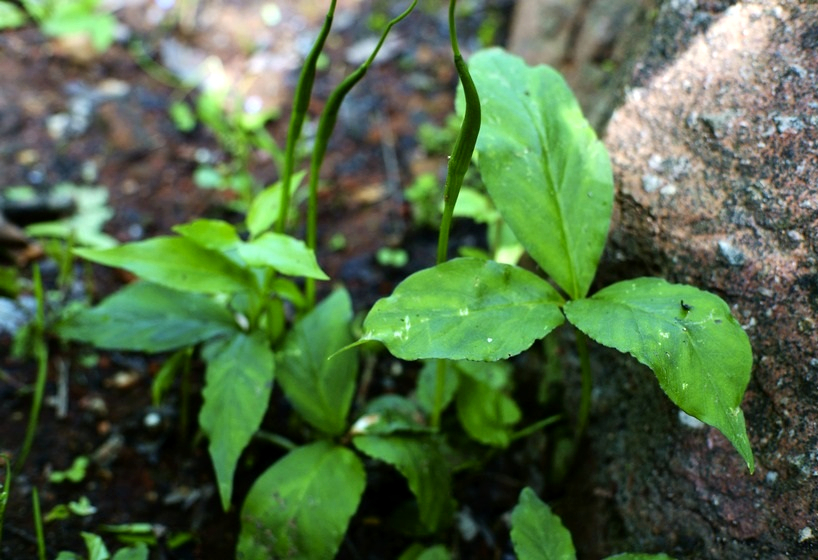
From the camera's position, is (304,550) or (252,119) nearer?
(304,550)

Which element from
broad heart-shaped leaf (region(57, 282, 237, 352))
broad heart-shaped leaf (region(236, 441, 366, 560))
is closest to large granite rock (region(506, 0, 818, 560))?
broad heart-shaped leaf (region(236, 441, 366, 560))

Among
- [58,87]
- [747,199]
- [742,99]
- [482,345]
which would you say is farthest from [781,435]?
[58,87]

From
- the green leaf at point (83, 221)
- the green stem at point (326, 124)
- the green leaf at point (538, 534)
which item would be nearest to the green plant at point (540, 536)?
the green leaf at point (538, 534)

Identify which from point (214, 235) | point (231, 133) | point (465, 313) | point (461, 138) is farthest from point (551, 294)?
point (231, 133)

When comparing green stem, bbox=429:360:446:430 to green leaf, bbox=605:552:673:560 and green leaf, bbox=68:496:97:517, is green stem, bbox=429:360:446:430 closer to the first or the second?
green leaf, bbox=605:552:673:560

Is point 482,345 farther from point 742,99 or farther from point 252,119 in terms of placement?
point 252,119

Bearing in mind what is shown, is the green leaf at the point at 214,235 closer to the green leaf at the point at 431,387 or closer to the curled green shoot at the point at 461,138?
the curled green shoot at the point at 461,138

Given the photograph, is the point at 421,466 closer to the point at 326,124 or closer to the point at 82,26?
the point at 326,124
